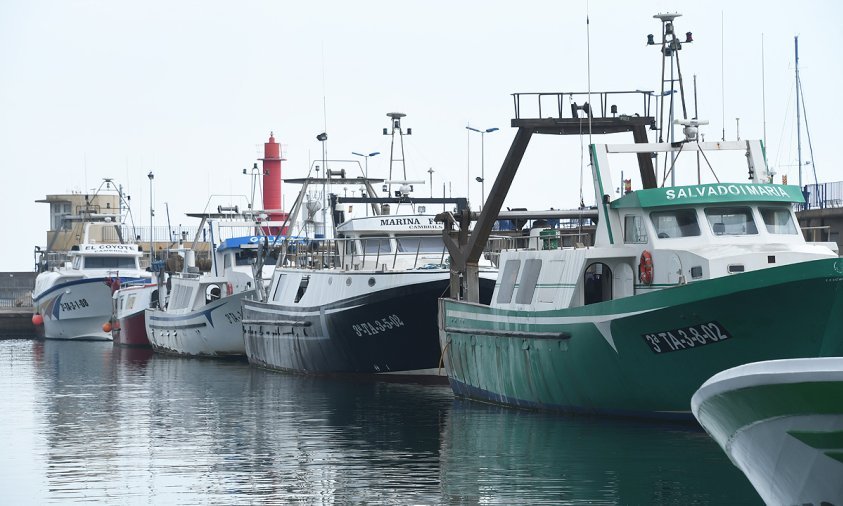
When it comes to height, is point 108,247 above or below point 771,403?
above

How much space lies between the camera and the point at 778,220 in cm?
2267

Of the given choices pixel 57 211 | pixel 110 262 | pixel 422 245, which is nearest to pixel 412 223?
pixel 422 245

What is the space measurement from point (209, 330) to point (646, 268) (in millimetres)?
26811

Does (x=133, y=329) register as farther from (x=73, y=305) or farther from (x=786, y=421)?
(x=786, y=421)

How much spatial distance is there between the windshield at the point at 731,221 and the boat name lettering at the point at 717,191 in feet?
1.08

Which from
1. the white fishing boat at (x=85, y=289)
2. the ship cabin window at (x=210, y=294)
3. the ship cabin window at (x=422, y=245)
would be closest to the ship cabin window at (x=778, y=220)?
the ship cabin window at (x=422, y=245)

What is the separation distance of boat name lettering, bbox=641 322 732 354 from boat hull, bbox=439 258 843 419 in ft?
0.05

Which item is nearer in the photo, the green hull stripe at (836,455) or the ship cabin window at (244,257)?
the green hull stripe at (836,455)

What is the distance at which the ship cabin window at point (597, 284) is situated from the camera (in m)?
23.6

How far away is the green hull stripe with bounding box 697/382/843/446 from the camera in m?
9.62

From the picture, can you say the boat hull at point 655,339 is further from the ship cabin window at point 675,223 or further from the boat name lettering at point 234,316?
the boat name lettering at point 234,316

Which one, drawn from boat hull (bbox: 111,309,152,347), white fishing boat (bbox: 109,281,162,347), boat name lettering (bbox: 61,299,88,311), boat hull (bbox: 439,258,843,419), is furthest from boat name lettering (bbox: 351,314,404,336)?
boat name lettering (bbox: 61,299,88,311)

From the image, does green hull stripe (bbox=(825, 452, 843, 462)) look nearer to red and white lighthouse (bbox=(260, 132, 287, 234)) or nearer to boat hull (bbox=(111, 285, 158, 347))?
boat hull (bbox=(111, 285, 158, 347))

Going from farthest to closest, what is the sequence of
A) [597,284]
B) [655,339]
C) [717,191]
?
[597,284] < [717,191] < [655,339]
